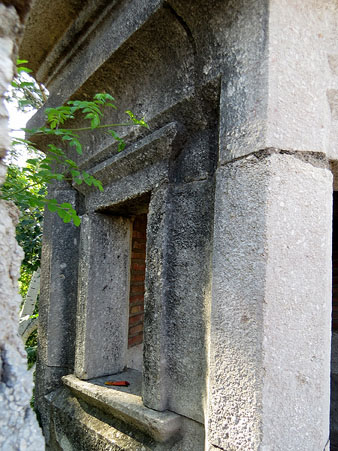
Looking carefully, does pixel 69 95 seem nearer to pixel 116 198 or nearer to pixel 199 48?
pixel 116 198

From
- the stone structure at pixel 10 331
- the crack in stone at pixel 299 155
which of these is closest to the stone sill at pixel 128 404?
the stone structure at pixel 10 331

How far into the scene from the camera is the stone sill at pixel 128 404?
145cm

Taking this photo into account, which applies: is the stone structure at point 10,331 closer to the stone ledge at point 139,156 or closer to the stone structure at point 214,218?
the stone structure at point 214,218

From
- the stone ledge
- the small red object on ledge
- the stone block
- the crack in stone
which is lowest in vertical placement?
the small red object on ledge

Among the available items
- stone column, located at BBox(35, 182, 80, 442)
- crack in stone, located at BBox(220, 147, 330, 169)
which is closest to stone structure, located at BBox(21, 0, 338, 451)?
crack in stone, located at BBox(220, 147, 330, 169)

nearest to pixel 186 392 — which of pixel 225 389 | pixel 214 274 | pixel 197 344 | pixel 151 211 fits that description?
pixel 197 344

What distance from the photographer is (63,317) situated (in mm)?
2512

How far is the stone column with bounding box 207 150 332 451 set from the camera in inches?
43.8

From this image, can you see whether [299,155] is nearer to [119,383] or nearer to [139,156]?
[139,156]

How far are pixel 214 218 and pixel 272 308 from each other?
16.6 inches

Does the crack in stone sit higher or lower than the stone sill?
higher

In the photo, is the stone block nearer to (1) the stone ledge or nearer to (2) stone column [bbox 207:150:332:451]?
(1) the stone ledge

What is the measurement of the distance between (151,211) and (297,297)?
849mm

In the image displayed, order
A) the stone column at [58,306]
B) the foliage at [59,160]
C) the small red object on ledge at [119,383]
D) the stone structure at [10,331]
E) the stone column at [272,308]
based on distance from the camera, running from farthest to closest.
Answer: the stone column at [58,306] < the small red object on ledge at [119,383] < the foliage at [59,160] < the stone column at [272,308] < the stone structure at [10,331]
